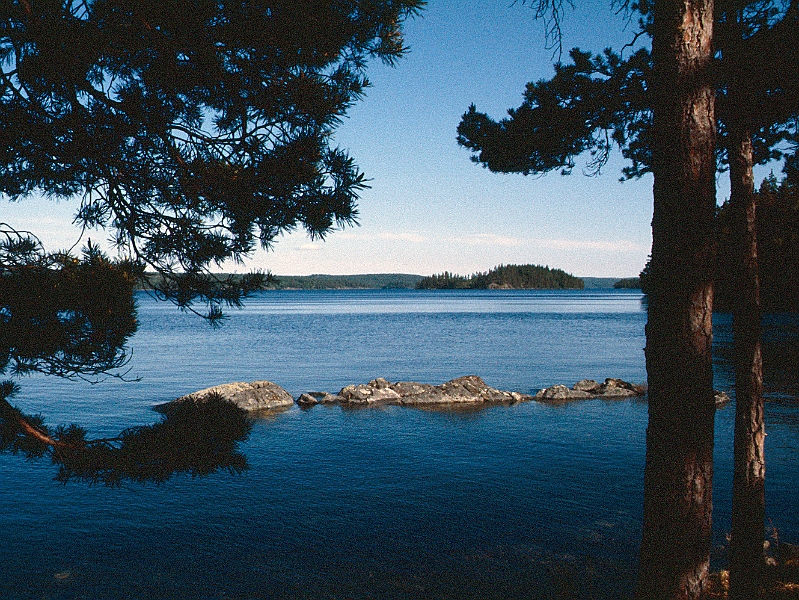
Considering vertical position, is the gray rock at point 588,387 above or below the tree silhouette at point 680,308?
below

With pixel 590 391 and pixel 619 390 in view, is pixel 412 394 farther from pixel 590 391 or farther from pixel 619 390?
pixel 619 390

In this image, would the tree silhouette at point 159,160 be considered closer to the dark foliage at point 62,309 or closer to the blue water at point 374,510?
the dark foliage at point 62,309

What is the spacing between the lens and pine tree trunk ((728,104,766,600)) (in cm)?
702

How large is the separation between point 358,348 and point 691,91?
42.9m

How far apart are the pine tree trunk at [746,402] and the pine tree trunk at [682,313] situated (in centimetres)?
230

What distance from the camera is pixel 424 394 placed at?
24.1 metres

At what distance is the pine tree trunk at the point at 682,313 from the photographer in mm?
5047

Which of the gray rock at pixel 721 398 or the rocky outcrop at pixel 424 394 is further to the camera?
the rocky outcrop at pixel 424 394

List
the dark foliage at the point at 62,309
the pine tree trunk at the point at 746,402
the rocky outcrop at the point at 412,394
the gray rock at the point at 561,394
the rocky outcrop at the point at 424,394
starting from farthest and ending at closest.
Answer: the gray rock at the point at 561,394 → the rocky outcrop at the point at 424,394 → the rocky outcrop at the point at 412,394 → the pine tree trunk at the point at 746,402 → the dark foliage at the point at 62,309

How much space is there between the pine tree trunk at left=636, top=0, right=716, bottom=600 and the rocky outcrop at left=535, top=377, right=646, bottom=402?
1932 cm

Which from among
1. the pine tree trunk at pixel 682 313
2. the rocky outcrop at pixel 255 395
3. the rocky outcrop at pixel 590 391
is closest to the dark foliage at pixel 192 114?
the pine tree trunk at pixel 682 313

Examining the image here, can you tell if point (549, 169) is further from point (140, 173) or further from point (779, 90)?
point (140, 173)

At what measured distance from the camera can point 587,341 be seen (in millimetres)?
53000

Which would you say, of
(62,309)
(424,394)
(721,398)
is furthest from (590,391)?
(62,309)
